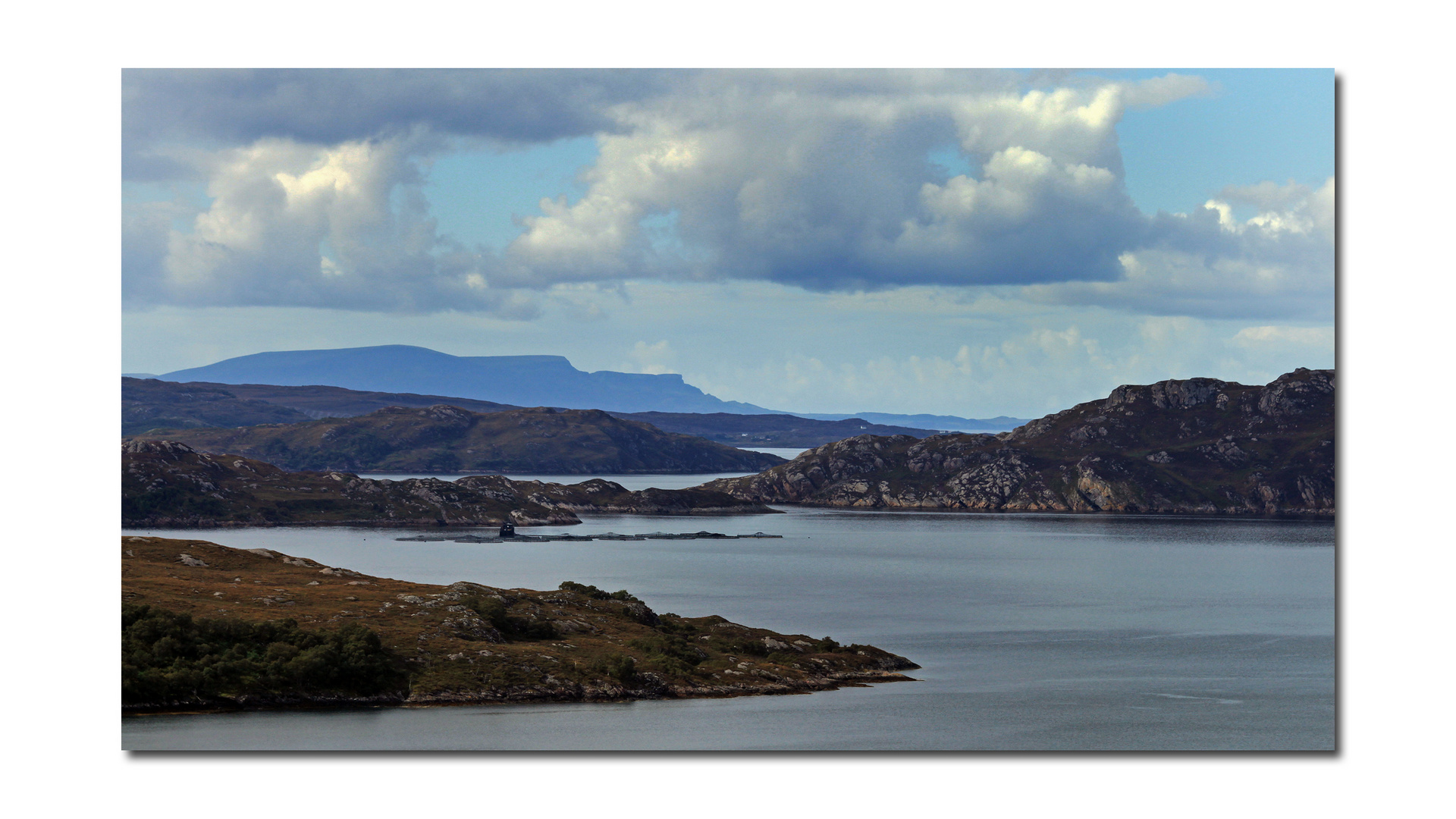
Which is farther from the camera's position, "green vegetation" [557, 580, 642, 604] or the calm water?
"green vegetation" [557, 580, 642, 604]

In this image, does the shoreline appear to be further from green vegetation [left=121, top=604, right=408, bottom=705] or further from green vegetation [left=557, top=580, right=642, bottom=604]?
green vegetation [left=557, top=580, right=642, bottom=604]

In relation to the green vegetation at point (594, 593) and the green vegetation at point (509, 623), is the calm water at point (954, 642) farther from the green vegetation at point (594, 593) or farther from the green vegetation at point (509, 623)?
the green vegetation at point (594, 593)

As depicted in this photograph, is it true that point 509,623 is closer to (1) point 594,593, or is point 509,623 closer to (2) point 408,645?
(2) point 408,645

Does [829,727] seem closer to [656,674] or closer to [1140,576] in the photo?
[656,674]

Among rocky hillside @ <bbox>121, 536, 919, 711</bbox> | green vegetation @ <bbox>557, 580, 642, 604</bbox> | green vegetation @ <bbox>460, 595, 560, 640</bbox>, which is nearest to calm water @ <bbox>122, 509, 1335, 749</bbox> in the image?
rocky hillside @ <bbox>121, 536, 919, 711</bbox>

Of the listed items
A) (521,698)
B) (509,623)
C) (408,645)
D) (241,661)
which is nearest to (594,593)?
(509,623)

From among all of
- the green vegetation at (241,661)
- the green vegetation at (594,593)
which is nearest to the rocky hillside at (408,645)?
the green vegetation at (241,661)
